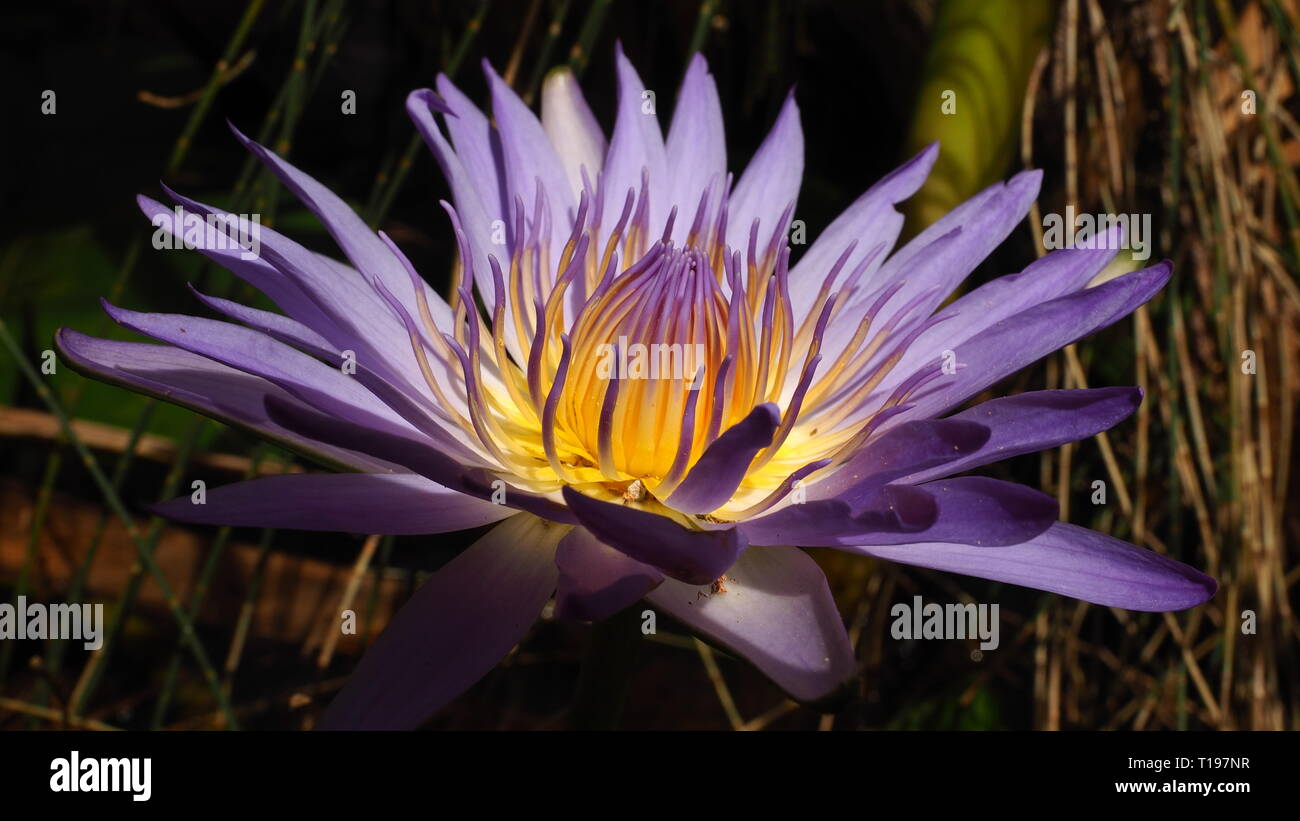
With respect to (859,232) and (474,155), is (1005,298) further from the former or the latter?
(474,155)

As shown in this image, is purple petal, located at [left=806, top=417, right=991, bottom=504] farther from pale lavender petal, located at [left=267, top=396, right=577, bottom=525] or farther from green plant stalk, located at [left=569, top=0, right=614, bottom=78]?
green plant stalk, located at [left=569, top=0, right=614, bottom=78]

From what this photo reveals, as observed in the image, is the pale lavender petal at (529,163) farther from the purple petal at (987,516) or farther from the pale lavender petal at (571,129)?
the purple petal at (987,516)

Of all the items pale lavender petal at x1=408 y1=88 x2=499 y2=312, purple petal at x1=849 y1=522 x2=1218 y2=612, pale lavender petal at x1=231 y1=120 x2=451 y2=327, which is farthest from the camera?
pale lavender petal at x1=408 y1=88 x2=499 y2=312

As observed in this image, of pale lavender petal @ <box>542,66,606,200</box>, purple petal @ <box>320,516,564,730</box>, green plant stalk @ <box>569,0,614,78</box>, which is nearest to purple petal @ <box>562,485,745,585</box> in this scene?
purple petal @ <box>320,516,564,730</box>

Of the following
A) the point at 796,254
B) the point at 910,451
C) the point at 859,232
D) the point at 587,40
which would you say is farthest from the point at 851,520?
the point at 796,254
